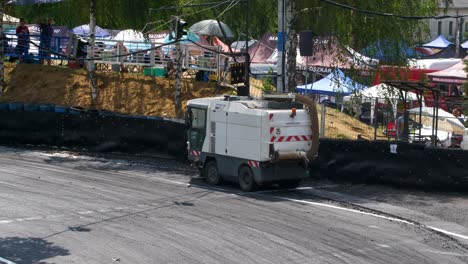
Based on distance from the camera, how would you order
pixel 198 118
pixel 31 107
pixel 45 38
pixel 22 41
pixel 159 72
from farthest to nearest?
pixel 22 41 → pixel 45 38 → pixel 159 72 → pixel 31 107 → pixel 198 118

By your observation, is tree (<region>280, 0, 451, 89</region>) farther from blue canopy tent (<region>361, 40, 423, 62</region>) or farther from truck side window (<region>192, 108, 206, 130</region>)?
truck side window (<region>192, 108, 206, 130</region>)

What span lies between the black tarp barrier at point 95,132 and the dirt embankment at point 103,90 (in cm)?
305

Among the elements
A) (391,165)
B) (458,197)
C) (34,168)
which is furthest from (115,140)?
(458,197)

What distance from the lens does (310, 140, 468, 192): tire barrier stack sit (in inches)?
827

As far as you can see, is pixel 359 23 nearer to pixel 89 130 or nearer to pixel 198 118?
pixel 198 118

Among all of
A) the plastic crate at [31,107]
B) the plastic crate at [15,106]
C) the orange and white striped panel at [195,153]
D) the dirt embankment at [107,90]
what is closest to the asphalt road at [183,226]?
the orange and white striped panel at [195,153]

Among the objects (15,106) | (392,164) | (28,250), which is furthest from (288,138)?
(15,106)

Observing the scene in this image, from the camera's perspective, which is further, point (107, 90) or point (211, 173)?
point (107, 90)

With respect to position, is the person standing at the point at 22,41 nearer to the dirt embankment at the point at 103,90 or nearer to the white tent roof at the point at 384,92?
the dirt embankment at the point at 103,90

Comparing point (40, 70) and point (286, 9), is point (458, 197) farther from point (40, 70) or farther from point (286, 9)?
point (40, 70)

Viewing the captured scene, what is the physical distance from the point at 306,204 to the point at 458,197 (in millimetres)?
4384

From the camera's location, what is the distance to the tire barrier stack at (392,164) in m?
21.0

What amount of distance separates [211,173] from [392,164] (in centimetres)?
512

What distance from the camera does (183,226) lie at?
1619 centimetres
